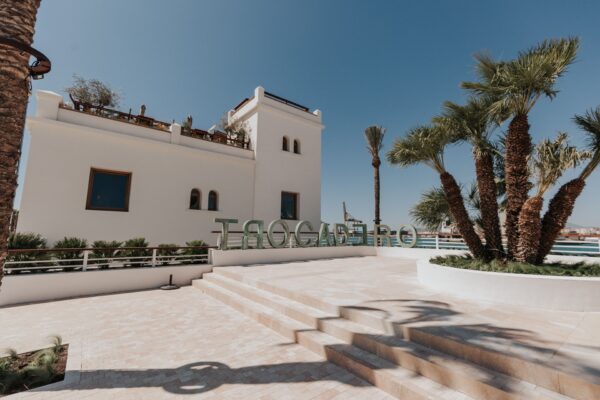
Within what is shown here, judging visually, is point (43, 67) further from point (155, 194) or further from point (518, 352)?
point (155, 194)

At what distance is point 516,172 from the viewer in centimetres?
671

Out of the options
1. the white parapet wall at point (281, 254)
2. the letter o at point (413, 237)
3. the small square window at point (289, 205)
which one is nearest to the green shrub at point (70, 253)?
the white parapet wall at point (281, 254)

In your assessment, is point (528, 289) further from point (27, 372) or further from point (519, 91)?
point (27, 372)

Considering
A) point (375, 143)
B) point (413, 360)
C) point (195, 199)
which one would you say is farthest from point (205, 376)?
point (375, 143)

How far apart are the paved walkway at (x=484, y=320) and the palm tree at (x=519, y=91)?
2.61 meters

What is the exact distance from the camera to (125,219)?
39.0 ft

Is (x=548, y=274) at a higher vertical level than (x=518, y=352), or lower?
higher

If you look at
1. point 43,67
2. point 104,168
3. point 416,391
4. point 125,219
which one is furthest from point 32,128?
point 416,391

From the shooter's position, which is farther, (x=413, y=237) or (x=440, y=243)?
(x=413, y=237)

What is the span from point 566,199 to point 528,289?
2.99m

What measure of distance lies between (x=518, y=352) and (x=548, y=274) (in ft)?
11.0

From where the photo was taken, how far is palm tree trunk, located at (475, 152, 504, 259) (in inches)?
287

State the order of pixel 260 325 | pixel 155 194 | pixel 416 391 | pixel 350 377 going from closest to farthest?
pixel 416 391, pixel 350 377, pixel 260 325, pixel 155 194

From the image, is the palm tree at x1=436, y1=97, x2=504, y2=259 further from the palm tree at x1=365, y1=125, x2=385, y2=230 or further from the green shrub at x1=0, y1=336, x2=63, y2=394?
the palm tree at x1=365, y1=125, x2=385, y2=230
